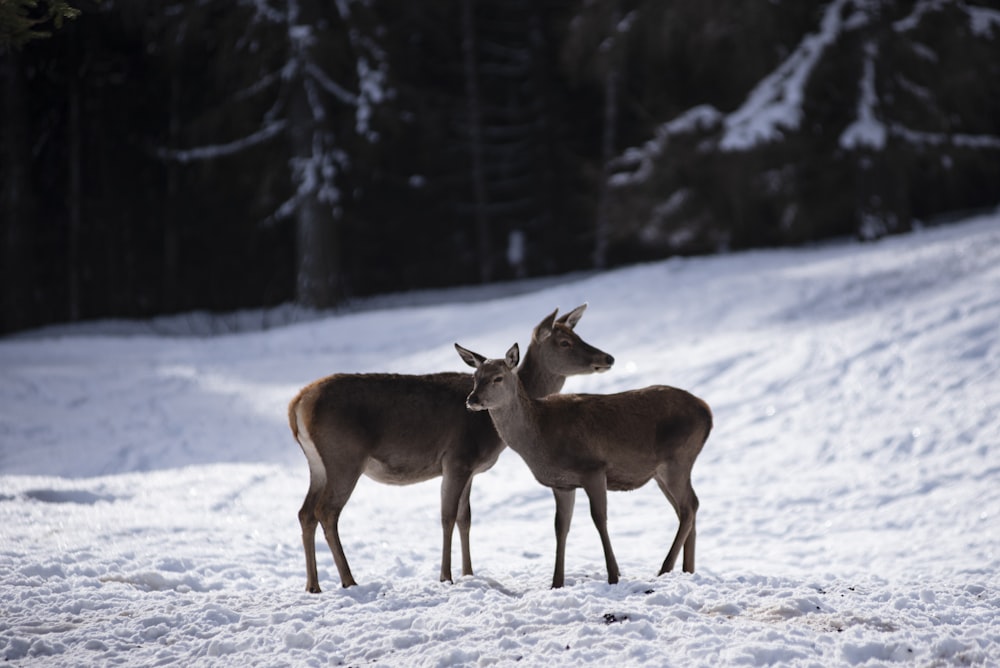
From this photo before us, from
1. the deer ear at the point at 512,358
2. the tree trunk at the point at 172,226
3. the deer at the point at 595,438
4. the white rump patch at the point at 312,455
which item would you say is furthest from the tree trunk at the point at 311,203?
the deer ear at the point at 512,358

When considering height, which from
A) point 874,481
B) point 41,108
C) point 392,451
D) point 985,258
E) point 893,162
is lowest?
point 874,481

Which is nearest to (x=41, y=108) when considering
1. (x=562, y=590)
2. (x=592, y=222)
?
(x=592, y=222)

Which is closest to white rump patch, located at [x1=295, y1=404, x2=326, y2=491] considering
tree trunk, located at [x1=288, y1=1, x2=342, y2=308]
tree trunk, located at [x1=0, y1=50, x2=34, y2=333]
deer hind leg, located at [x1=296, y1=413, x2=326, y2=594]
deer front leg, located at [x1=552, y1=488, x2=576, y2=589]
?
deer hind leg, located at [x1=296, y1=413, x2=326, y2=594]

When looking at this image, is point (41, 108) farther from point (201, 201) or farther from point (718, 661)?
point (718, 661)

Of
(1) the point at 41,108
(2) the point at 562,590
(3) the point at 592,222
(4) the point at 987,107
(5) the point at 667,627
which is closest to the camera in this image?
(5) the point at 667,627

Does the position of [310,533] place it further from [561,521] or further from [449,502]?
[561,521]

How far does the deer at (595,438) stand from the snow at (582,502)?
1.71 ft

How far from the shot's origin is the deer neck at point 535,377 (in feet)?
24.5

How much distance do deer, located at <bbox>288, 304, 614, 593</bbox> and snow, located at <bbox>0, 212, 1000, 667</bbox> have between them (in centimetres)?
44

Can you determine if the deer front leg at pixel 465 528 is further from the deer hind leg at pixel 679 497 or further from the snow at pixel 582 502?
the deer hind leg at pixel 679 497

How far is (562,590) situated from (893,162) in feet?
51.7

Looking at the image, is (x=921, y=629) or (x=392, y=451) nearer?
(x=921, y=629)

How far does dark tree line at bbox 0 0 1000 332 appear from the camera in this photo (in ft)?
66.2

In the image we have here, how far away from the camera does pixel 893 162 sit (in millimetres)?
19938
